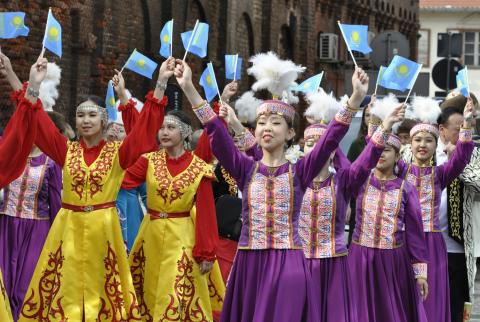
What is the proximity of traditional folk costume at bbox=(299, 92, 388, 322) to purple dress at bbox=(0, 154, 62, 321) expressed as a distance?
2324 millimetres

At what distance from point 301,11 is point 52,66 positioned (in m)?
24.7

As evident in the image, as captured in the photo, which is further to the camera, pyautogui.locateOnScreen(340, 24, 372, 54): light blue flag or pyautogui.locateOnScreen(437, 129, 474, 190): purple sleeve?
pyautogui.locateOnScreen(437, 129, 474, 190): purple sleeve

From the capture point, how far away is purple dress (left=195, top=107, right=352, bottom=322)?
28.7 feet

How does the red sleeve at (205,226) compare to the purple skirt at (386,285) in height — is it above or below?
above

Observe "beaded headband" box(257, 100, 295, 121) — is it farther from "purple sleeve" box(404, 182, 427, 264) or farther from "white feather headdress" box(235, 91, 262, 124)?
"white feather headdress" box(235, 91, 262, 124)

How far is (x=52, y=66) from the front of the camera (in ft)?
41.8

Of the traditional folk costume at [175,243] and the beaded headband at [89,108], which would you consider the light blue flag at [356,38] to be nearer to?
the traditional folk costume at [175,243]

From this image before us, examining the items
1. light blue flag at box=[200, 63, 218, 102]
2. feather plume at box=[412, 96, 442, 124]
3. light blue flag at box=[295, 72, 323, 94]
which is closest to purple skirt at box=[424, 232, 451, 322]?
Answer: feather plume at box=[412, 96, 442, 124]

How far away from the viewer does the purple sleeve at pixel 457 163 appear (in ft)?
37.2

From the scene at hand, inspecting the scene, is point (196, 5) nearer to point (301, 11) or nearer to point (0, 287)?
point (301, 11)

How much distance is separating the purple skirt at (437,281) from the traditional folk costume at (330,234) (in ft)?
5.27

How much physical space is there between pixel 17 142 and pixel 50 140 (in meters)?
1.74

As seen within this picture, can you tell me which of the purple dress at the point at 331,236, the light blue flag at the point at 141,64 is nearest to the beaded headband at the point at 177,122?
the purple dress at the point at 331,236

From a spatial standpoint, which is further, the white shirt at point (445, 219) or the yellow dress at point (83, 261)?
the white shirt at point (445, 219)
